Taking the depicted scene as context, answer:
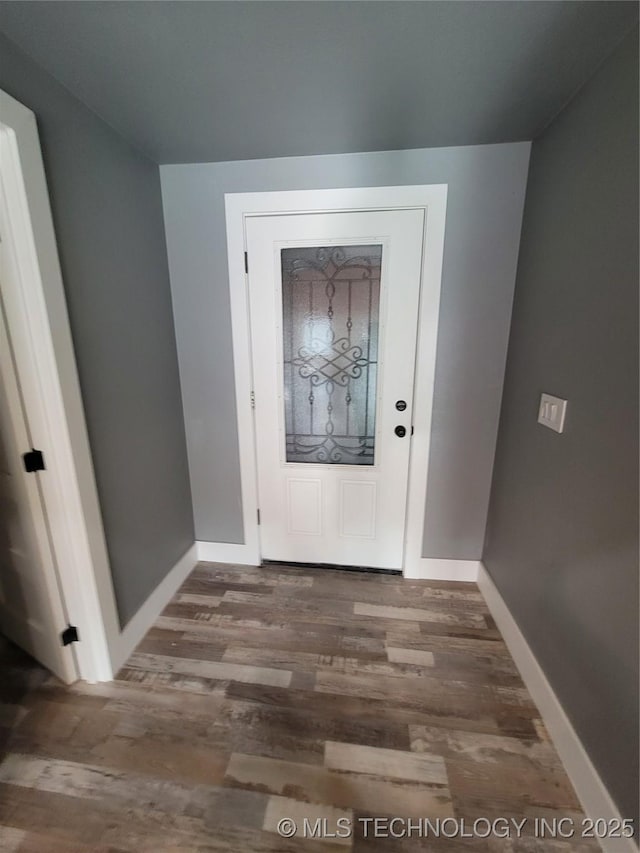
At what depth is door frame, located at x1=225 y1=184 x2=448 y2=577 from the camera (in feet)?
5.52

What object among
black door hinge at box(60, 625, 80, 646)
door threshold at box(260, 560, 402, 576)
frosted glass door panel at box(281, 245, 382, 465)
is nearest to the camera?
black door hinge at box(60, 625, 80, 646)

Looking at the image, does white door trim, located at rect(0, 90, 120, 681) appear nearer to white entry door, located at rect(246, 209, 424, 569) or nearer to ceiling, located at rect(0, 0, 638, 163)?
ceiling, located at rect(0, 0, 638, 163)

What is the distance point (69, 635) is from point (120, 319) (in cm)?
137

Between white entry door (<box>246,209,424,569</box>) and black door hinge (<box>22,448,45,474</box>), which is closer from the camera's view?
black door hinge (<box>22,448,45,474</box>)

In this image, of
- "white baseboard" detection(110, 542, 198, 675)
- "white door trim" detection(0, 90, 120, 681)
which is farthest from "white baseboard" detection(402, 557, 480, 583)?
"white door trim" detection(0, 90, 120, 681)

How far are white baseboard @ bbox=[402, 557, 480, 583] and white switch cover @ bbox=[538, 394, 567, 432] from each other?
1.07 metres

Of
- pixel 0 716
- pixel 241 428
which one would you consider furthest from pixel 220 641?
pixel 241 428

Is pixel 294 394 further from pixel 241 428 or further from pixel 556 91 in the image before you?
pixel 556 91

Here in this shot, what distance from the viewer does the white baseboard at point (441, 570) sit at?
2080 millimetres

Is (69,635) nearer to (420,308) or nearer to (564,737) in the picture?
(564,737)

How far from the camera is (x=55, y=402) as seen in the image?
1.22 meters

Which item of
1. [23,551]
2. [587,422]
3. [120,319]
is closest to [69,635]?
[23,551]

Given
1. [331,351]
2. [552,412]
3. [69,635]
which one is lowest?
[69,635]

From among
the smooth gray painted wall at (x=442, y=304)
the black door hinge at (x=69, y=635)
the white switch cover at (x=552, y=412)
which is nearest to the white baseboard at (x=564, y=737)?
the smooth gray painted wall at (x=442, y=304)
